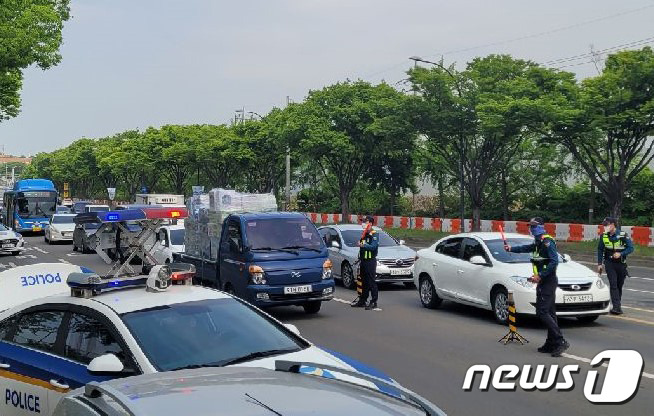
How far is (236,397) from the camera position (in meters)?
2.85

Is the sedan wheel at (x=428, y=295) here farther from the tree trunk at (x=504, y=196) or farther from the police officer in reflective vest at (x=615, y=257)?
the tree trunk at (x=504, y=196)

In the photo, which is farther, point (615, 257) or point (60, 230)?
point (60, 230)

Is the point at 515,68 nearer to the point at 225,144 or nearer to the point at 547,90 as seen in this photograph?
the point at 547,90

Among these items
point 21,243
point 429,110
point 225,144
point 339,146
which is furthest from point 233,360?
point 225,144

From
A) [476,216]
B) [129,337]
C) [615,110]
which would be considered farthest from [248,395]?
[476,216]

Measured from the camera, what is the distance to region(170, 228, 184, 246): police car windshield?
20.4 m

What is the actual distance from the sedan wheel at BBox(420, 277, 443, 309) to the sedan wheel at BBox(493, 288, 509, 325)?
6.63 feet

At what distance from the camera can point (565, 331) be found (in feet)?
38.7

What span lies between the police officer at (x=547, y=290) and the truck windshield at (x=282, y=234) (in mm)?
4774

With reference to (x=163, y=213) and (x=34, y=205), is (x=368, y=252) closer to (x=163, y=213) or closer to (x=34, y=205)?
(x=163, y=213)

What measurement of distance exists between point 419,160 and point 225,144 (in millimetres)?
15803

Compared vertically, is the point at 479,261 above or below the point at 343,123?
below

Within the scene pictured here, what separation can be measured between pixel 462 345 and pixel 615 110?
62.0ft

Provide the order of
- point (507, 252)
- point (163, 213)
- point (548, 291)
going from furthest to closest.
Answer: point (163, 213)
point (507, 252)
point (548, 291)
